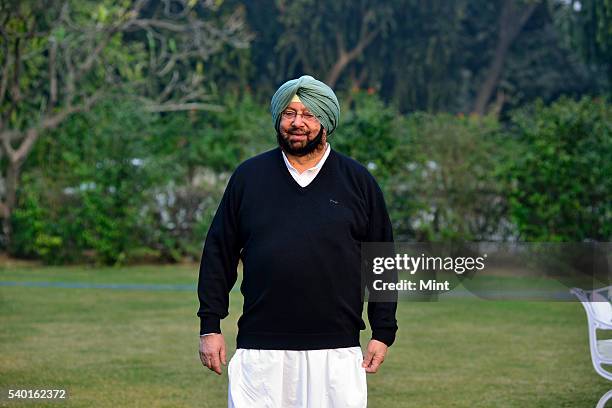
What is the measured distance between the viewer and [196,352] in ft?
36.1

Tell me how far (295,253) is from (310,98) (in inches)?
25.0

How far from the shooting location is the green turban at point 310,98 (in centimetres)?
471

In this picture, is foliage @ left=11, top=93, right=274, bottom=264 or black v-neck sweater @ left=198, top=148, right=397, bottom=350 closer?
black v-neck sweater @ left=198, top=148, right=397, bottom=350

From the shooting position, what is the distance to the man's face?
15.5 feet

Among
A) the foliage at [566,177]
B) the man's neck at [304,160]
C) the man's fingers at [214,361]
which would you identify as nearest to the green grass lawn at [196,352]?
the foliage at [566,177]

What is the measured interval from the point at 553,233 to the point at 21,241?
9.26 m

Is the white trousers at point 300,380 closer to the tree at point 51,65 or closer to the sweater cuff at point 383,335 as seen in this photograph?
the sweater cuff at point 383,335

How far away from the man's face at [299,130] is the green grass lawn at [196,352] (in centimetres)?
421

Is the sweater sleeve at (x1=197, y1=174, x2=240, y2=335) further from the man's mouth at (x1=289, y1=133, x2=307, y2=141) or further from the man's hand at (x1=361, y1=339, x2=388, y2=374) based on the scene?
the man's hand at (x1=361, y1=339, x2=388, y2=374)

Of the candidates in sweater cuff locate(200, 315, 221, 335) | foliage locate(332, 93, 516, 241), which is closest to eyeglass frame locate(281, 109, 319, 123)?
sweater cuff locate(200, 315, 221, 335)

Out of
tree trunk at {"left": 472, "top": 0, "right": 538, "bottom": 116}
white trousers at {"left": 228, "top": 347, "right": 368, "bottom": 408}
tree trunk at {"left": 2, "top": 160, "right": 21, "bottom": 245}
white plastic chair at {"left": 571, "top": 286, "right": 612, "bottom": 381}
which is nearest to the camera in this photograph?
white trousers at {"left": 228, "top": 347, "right": 368, "bottom": 408}

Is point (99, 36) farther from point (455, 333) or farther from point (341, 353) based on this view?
point (341, 353)

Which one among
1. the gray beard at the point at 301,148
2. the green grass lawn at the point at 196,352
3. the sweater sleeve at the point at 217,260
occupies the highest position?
the gray beard at the point at 301,148

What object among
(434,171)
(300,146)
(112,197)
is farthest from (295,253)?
(112,197)
